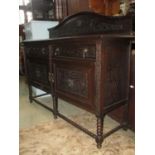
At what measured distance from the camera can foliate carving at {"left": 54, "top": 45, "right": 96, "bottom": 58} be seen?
5.03 feet

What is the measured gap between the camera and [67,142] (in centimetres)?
176

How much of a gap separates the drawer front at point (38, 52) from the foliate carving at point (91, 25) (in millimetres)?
609

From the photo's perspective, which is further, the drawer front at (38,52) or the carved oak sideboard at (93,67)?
the drawer front at (38,52)

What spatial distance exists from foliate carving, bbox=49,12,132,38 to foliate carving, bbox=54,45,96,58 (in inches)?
22.4

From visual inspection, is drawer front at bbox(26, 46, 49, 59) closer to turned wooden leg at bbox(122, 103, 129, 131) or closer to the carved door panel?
the carved door panel

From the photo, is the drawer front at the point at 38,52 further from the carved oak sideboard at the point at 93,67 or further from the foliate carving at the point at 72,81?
the foliate carving at the point at 72,81

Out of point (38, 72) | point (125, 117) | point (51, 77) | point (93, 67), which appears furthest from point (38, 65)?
point (125, 117)

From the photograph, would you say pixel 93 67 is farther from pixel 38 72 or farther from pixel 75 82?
pixel 38 72

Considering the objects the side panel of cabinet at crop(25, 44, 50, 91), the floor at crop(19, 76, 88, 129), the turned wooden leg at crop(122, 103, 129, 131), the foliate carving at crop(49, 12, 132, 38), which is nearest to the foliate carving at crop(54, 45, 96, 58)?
the side panel of cabinet at crop(25, 44, 50, 91)

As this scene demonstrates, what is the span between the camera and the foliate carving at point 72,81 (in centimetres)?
168

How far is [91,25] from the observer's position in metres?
2.34

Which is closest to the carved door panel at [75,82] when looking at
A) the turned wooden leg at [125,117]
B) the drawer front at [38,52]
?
the drawer front at [38,52]
